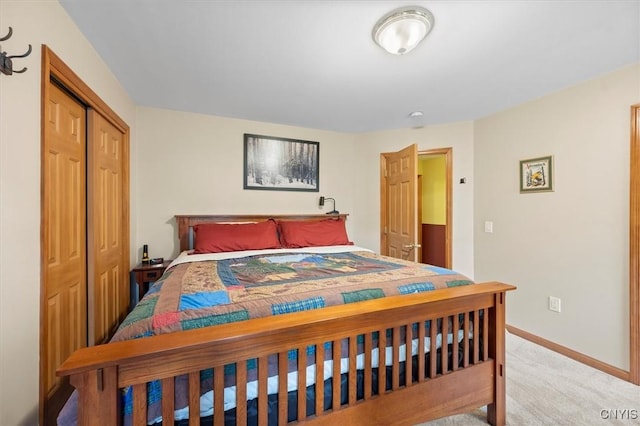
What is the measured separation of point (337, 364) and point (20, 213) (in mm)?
1508

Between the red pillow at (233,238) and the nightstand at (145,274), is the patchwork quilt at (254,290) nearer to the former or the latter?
the red pillow at (233,238)

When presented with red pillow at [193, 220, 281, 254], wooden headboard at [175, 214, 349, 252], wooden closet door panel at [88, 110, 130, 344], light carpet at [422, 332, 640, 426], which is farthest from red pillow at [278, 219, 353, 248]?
light carpet at [422, 332, 640, 426]

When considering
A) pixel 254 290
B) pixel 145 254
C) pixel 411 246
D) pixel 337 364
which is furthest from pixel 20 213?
pixel 411 246

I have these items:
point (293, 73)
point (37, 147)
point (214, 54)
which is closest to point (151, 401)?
point (37, 147)

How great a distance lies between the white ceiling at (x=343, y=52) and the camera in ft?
4.89

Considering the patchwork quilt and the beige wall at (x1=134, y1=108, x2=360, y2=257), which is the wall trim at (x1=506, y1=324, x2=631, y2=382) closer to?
the patchwork quilt

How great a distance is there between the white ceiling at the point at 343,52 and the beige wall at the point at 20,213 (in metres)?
0.45

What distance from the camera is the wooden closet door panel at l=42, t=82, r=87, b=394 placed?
Answer: 148 centimetres

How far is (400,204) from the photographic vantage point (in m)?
3.11

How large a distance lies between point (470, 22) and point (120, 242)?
3.15 metres

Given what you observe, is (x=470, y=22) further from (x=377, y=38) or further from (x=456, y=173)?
(x=456, y=173)

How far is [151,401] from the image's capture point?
933 mm

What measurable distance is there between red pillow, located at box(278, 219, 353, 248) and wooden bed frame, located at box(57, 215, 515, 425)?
5.57 ft

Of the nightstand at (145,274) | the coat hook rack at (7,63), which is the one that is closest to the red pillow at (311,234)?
the nightstand at (145,274)
